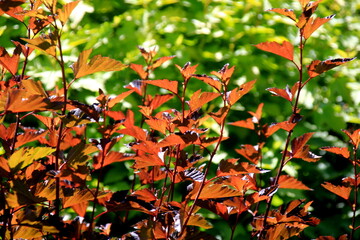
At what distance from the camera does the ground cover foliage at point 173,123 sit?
851 mm

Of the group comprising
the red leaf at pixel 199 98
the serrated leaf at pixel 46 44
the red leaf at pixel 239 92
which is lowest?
the red leaf at pixel 199 98

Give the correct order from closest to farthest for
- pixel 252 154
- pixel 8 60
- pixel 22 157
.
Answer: pixel 22 157 < pixel 8 60 < pixel 252 154

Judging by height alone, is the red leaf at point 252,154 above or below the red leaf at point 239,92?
below

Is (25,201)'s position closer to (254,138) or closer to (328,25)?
(254,138)

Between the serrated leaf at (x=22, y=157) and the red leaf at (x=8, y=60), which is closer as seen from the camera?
the serrated leaf at (x=22, y=157)

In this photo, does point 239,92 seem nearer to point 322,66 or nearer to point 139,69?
point 322,66

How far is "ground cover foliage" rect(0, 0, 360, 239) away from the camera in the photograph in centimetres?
85

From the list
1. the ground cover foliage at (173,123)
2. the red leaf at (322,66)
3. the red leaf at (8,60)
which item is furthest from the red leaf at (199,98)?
the red leaf at (8,60)

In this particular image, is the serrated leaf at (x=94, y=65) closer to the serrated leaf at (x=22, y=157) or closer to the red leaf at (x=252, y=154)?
the serrated leaf at (x=22, y=157)

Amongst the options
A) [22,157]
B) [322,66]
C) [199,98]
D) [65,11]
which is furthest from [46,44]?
[322,66]

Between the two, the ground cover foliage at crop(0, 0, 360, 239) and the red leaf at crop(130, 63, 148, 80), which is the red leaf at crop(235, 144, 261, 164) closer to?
the ground cover foliage at crop(0, 0, 360, 239)

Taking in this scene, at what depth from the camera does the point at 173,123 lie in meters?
0.92

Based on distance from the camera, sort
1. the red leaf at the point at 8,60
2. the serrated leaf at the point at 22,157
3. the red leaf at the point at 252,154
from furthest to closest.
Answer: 1. the red leaf at the point at 252,154
2. the red leaf at the point at 8,60
3. the serrated leaf at the point at 22,157

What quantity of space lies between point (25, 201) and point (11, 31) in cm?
180
